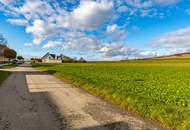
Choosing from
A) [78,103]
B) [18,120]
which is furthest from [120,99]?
[18,120]

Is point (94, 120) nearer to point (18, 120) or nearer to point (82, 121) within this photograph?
point (82, 121)

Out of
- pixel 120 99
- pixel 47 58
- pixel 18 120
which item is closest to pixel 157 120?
pixel 120 99

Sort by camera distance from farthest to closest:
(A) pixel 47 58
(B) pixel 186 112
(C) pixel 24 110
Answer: (A) pixel 47 58 < (C) pixel 24 110 < (B) pixel 186 112

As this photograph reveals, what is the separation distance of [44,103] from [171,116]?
5412 millimetres

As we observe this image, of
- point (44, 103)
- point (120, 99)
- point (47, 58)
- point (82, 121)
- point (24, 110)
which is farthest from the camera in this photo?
point (47, 58)

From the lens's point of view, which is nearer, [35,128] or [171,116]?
[35,128]

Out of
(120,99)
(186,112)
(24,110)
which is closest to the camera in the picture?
(186,112)

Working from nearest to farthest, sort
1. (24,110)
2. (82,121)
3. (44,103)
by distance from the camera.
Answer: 1. (82,121)
2. (24,110)
3. (44,103)

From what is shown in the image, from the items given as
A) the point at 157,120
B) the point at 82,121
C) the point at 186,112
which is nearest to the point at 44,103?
the point at 82,121

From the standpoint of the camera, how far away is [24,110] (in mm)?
8195

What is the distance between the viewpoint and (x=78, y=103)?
970 cm

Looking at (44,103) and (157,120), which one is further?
(44,103)

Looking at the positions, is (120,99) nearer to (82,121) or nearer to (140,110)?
(140,110)

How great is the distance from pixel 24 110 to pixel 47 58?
170 m
